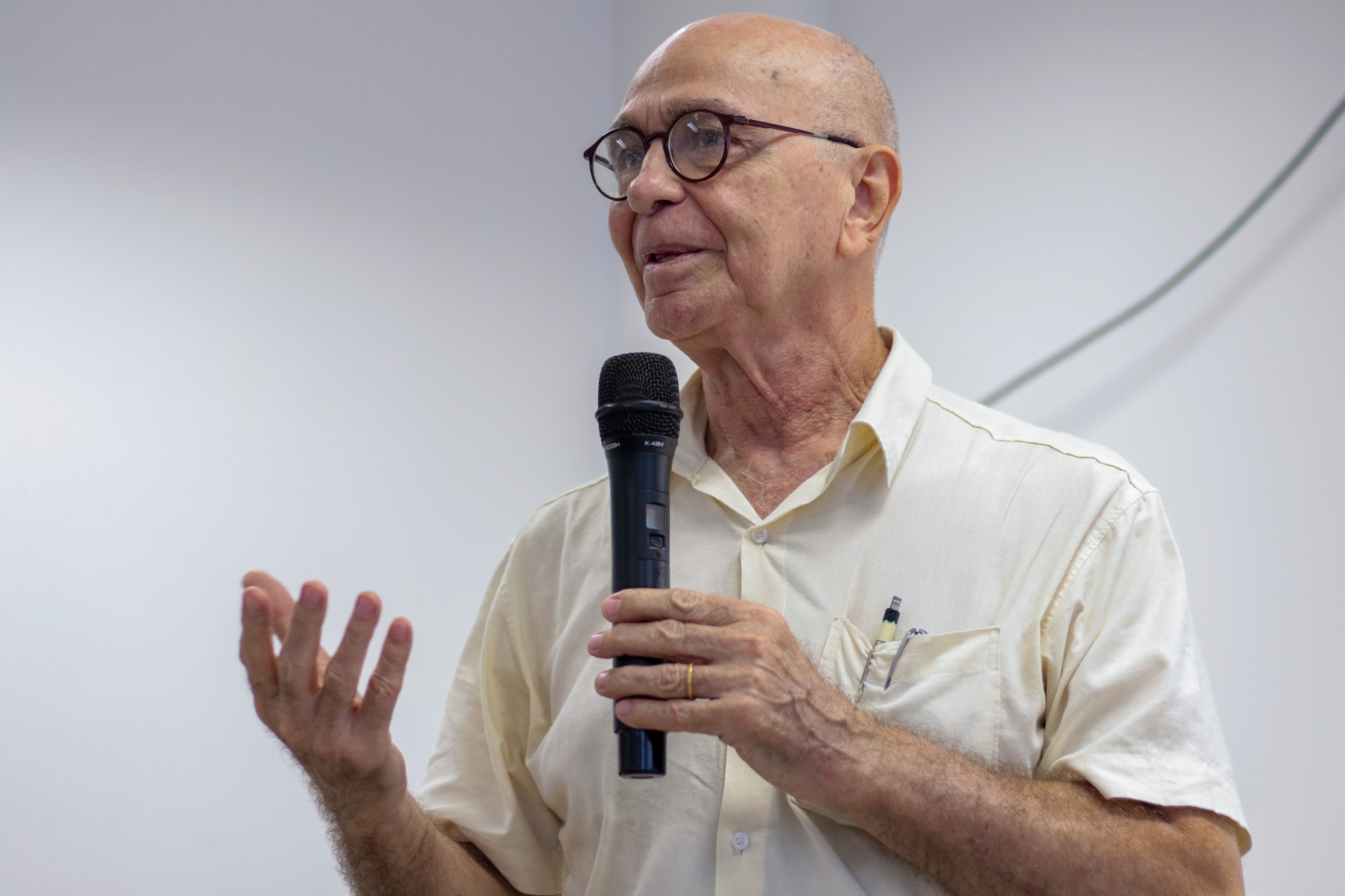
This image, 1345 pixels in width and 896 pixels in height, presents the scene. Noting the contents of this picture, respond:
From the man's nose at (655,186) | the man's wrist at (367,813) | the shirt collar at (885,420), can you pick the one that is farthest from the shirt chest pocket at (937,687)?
the man's nose at (655,186)

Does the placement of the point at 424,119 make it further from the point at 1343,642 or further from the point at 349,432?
the point at 1343,642

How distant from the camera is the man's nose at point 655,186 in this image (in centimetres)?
139

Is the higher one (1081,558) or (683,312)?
(683,312)

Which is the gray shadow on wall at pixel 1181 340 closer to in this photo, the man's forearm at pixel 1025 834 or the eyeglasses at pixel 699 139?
the eyeglasses at pixel 699 139

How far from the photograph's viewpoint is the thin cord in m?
1.98

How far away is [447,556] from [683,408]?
52.7 inches

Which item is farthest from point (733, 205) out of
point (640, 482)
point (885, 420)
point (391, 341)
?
point (391, 341)

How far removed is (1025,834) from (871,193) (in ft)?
2.75

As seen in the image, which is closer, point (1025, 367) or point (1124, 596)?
point (1124, 596)

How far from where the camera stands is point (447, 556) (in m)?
2.74

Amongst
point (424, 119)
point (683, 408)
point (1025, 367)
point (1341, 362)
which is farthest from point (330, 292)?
point (1341, 362)

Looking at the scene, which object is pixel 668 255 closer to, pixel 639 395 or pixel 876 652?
pixel 639 395

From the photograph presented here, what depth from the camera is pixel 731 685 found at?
3.31 feet

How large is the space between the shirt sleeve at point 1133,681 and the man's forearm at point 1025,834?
3cm
